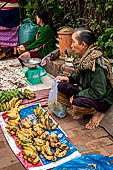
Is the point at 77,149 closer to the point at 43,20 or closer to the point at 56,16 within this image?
the point at 43,20

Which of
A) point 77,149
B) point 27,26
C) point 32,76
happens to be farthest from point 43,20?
point 77,149

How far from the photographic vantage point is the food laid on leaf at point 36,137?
2.69 m

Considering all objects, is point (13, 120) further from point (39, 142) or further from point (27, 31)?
point (27, 31)

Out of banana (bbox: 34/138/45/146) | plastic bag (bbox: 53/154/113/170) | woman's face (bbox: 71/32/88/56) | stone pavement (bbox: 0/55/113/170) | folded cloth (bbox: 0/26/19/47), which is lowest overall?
stone pavement (bbox: 0/55/113/170)

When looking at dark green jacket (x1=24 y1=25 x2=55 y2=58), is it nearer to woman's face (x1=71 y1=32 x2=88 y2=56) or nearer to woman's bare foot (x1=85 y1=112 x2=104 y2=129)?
woman's face (x1=71 y1=32 x2=88 y2=56)

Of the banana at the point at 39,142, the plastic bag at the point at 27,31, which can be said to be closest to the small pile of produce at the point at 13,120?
the banana at the point at 39,142

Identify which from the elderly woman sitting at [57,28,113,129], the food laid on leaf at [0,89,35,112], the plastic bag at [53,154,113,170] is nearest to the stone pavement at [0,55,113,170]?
the elderly woman sitting at [57,28,113,129]

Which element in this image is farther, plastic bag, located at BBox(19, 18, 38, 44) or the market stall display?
plastic bag, located at BBox(19, 18, 38, 44)

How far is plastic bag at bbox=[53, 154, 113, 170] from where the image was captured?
242cm

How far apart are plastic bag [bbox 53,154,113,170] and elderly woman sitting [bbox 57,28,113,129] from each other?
83cm

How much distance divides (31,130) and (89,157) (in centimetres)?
98

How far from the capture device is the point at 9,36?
7.33 m

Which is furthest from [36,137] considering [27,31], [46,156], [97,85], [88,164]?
[27,31]

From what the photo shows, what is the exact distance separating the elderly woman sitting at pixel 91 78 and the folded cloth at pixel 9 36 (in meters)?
4.40
